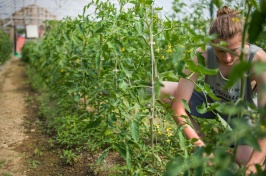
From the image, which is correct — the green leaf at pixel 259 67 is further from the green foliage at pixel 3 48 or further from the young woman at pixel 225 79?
the green foliage at pixel 3 48

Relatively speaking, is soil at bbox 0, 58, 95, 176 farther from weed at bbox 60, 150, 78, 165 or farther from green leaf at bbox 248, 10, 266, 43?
green leaf at bbox 248, 10, 266, 43

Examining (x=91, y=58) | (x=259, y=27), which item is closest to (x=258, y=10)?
(x=259, y=27)

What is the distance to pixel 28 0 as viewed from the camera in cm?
1389

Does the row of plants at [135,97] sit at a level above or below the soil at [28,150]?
above

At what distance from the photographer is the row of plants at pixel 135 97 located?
0.96 meters

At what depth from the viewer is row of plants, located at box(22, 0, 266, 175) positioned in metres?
0.96

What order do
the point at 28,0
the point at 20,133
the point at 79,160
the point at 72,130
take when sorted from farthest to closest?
the point at 28,0 → the point at 20,133 → the point at 72,130 → the point at 79,160

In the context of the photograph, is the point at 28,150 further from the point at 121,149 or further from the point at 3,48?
the point at 3,48

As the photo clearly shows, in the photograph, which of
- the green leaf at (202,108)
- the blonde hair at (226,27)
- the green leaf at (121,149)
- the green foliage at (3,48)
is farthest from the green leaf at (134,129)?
the green foliage at (3,48)

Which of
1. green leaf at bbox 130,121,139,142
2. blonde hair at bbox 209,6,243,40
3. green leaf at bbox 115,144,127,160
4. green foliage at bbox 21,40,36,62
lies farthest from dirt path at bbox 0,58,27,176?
green foliage at bbox 21,40,36,62

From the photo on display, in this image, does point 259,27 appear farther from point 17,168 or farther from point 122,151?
point 17,168

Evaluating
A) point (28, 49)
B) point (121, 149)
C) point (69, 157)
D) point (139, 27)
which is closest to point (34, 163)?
point (69, 157)

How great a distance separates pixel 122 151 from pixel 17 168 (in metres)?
1.05

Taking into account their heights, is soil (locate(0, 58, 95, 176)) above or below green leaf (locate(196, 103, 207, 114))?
below
